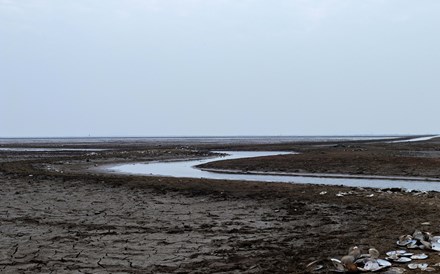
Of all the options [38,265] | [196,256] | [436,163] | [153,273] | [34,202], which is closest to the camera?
[153,273]

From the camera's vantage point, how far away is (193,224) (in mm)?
13273

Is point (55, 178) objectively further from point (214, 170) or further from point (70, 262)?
point (70, 262)

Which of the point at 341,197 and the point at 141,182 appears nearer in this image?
the point at 341,197

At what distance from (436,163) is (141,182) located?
20701 mm

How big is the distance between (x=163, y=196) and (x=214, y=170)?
17.3 metres

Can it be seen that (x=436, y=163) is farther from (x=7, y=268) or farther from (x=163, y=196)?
(x=7, y=268)

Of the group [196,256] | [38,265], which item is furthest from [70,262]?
[196,256]

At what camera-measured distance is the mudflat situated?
926 centimetres

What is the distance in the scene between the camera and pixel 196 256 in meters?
9.69

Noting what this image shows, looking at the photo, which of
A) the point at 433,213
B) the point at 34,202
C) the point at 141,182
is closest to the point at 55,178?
the point at 141,182

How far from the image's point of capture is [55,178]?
25766 mm

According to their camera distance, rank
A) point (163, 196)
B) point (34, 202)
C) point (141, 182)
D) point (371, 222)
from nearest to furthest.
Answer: point (371, 222)
point (34, 202)
point (163, 196)
point (141, 182)

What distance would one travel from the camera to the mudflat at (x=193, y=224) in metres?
9.26

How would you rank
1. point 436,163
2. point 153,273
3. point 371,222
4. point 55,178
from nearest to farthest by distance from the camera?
point 153,273, point 371,222, point 55,178, point 436,163
